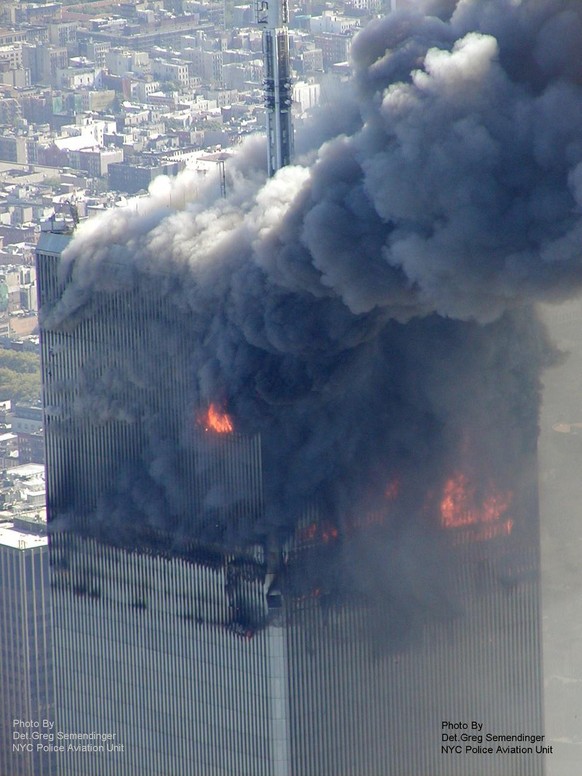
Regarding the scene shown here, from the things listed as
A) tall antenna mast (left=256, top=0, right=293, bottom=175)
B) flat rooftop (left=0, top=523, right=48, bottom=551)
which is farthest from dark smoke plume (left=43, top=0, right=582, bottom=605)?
flat rooftop (left=0, top=523, right=48, bottom=551)

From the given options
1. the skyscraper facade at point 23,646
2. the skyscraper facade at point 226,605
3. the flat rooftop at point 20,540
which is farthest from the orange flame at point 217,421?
the flat rooftop at point 20,540

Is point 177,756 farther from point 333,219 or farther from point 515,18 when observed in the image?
point 515,18

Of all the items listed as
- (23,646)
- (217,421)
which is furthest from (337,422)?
(23,646)

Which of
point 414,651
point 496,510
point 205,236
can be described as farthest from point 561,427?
point 205,236

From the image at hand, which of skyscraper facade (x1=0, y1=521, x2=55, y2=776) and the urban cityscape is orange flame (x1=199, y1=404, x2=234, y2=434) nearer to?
the urban cityscape

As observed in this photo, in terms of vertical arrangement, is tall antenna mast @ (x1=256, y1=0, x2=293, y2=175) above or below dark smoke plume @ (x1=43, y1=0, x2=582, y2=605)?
above

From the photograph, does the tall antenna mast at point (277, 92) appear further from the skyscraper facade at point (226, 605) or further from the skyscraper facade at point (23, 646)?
the skyscraper facade at point (23, 646)
